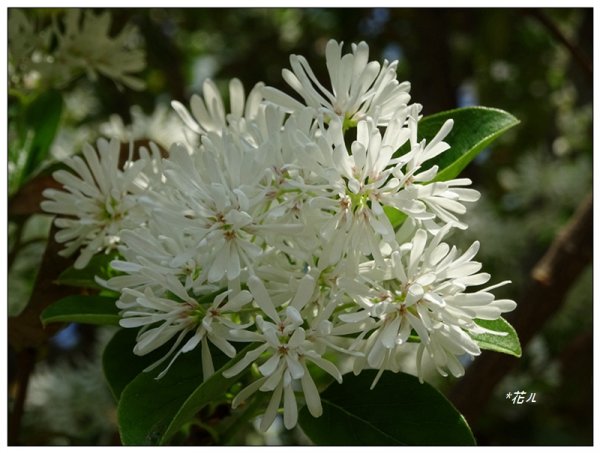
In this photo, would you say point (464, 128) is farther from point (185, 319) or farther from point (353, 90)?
point (185, 319)

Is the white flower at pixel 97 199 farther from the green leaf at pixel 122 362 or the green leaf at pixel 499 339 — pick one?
the green leaf at pixel 499 339

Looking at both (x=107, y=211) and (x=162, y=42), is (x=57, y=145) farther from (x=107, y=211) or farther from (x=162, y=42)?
(x=107, y=211)

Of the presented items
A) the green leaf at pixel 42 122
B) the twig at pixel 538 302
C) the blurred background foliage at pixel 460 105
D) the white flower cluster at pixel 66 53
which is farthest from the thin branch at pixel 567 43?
the green leaf at pixel 42 122

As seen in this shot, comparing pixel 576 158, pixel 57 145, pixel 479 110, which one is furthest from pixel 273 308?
pixel 576 158

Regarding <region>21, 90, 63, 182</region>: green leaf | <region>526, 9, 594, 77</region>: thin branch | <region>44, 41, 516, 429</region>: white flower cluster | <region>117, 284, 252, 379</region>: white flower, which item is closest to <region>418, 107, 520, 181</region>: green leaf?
<region>44, 41, 516, 429</region>: white flower cluster

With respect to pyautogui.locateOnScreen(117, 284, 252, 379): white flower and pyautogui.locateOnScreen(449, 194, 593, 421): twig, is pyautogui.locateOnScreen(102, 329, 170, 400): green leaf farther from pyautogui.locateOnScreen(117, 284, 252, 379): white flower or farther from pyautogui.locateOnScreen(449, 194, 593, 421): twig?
pyautogui.locateOnScreen(449, 194, 593, 421): twig
